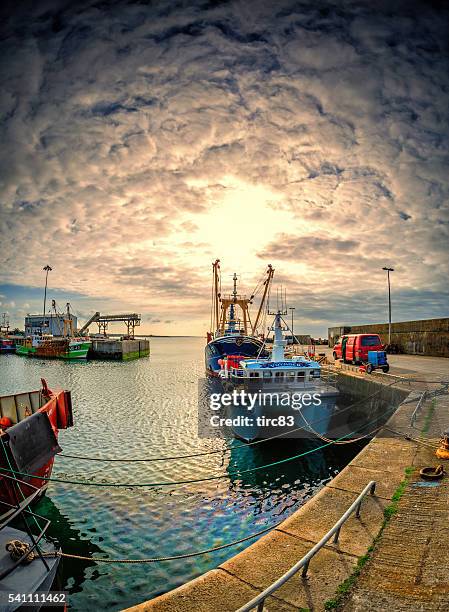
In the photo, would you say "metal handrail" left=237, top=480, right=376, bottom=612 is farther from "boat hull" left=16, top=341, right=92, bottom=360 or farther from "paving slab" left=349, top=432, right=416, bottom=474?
"boat hull" left=16, top=341, right=92, bottom=360

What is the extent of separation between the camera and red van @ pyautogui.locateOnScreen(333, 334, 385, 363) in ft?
107

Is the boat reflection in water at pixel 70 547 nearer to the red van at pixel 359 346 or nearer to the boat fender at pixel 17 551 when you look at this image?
the boat fender at pixel 17 551

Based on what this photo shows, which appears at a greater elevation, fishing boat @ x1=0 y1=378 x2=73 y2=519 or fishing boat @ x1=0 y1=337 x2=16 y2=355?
fishing boat @ x1=0 y1=378 x2=73 y2=519

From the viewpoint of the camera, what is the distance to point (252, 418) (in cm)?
1902

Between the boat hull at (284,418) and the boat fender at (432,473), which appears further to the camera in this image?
the boat hull at (284,418)

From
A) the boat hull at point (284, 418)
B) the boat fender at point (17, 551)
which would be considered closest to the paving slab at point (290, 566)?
the boat fender at point (17, 551)

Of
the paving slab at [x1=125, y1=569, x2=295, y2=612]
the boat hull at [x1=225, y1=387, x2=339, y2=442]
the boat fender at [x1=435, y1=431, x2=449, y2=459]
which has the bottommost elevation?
the boat hull at [x1=225, y1=387, x2=339, y2=442]

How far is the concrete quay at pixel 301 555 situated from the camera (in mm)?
5086

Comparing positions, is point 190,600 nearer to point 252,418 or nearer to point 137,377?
point 252,418

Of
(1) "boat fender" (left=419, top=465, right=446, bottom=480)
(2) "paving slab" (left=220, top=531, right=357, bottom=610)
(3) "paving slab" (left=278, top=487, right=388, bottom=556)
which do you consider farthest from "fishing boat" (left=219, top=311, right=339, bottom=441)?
(2) "paving slab" (left=220, top=531, right=357, bottom=610)

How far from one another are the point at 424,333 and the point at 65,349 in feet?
233

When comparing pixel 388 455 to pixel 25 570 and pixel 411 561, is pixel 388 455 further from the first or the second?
pixel 25 570

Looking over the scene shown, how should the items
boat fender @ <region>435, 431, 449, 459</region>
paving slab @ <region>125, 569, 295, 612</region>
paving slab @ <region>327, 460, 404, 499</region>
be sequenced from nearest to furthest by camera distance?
paving slab @ <region>125, 569, 295, 612</region> → paving slab @ <region>327, 460, 404, 499</region> → boat fender @ <region>435, 431, 449, 459</region>

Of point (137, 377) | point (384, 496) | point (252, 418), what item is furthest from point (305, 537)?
point (137, 377)
